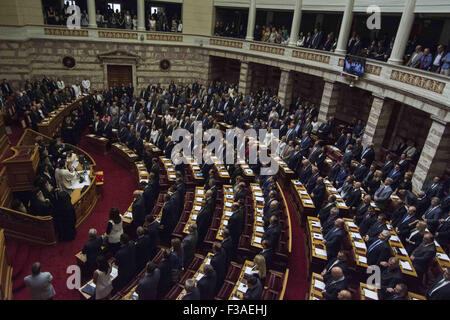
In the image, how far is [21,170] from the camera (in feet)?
36.1

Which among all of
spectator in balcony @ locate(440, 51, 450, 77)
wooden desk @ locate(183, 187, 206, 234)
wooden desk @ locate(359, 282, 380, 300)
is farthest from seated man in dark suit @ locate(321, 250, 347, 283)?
spectator in balcony @ locate(440, 51, 450, 77)

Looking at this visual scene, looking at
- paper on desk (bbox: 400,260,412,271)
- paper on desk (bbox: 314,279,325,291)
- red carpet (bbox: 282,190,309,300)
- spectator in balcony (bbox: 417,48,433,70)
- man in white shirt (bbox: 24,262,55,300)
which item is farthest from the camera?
spectator in balcony (bbox: 417,48,433,70)

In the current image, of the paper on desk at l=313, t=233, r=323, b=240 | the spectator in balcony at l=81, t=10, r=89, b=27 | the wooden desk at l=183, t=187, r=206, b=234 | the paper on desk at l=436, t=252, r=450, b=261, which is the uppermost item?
the spectator in balcony at l=81, t=10, r=89, b=27

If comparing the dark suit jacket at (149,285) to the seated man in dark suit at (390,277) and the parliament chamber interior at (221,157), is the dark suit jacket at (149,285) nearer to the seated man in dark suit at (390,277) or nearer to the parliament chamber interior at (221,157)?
the parliament chamber interior at (221,157)

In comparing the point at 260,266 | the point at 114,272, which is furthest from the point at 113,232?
the point at 260,266

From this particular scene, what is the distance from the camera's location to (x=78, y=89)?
22000 millimetres

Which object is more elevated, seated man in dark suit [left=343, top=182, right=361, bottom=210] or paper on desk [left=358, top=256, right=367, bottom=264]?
seated man in dark suit [left=343, top=182, right=361, bottom=210]

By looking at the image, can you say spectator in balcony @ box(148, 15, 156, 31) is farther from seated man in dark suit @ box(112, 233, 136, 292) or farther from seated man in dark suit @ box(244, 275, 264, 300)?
seated man in dark suit @ box(244, 275, 264, 300)

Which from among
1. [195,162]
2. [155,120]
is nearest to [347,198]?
[195,162]

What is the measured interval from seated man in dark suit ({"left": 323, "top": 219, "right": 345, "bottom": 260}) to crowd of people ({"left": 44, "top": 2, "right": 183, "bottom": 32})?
843 inches

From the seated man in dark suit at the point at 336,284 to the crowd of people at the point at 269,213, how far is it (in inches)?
0.8

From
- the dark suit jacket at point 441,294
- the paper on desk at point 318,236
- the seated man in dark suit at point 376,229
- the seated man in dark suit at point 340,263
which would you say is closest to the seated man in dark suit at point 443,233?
the seated man in dark suit at point 376,229

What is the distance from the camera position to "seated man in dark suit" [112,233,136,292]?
24.5 feet

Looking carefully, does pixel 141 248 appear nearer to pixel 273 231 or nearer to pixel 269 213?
pixel 273 231
